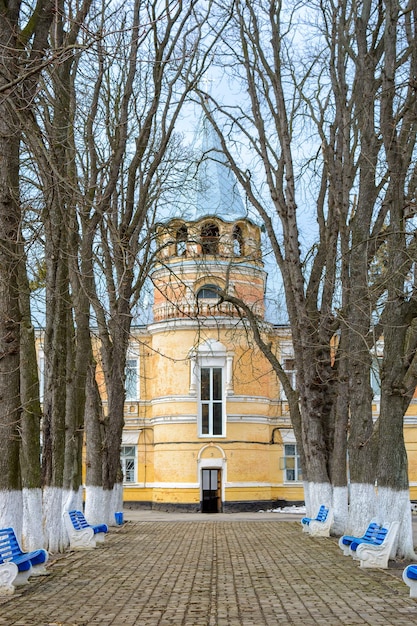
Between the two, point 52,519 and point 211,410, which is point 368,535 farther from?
point 211,410

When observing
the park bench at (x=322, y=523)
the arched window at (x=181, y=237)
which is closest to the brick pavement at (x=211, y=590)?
the park bench at (x=322, y=523)

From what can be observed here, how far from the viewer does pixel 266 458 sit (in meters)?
36.6

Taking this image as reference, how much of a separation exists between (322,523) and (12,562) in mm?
9901

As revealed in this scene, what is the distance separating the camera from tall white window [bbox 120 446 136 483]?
38.2 metres

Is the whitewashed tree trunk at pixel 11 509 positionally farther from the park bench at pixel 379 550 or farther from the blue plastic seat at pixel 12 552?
the park bench at pixel 379 550

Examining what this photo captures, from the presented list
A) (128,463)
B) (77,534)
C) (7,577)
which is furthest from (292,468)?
(7,577)

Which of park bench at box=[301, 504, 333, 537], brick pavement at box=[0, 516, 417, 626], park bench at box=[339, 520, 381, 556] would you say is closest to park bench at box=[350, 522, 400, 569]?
brick pavement at box=[0, 516, 417, 626]

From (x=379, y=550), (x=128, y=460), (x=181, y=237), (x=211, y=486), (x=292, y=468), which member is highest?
(x=181, y=237)

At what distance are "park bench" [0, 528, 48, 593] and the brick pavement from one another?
0.16 meters

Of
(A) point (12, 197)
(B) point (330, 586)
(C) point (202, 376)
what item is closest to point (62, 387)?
(A) point (12, 197)

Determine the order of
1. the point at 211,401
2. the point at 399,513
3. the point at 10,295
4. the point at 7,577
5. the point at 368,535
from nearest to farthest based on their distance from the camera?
1. the point at 7,577
2. the point at 10,295
3. the point at 368,535
4. the point at 399,513
5. the point at 211,401

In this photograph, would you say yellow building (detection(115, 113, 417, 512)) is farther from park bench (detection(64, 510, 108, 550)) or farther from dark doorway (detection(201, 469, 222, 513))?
park bench (detection(64, 510, 108, 550))

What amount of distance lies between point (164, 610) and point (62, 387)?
712cm

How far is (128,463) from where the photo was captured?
38500 millimetres
